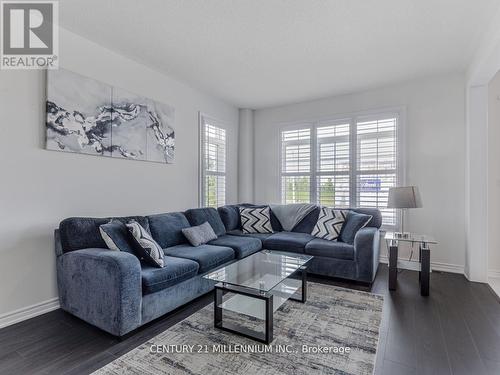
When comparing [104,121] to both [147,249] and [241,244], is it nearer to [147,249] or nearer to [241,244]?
[147,249]

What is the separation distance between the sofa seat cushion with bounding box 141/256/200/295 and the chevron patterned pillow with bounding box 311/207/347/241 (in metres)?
1.85

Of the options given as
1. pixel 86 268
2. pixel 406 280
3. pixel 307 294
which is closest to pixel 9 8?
pixel 86 268

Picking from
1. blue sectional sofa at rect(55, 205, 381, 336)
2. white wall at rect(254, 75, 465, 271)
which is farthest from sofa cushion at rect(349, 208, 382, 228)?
white wall at rect(254, 75, 465, 271)

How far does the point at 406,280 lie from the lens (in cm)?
329

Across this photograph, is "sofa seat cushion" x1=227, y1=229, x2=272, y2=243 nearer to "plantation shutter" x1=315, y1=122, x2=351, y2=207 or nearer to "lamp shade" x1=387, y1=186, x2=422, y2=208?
"plantation shutter" x1=315, y1=122, x2=351, y2=207

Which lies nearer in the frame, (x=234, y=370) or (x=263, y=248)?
(x=234, y=370)

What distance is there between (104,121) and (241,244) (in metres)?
2.06

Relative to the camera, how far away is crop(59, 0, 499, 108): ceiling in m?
2.24

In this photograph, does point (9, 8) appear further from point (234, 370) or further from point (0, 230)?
point (234, 370)

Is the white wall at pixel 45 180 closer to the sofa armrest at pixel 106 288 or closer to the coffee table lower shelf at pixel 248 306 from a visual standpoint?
the sofa armrest at pixel 106 288

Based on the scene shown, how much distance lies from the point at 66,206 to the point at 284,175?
132 inches

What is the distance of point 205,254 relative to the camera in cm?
277

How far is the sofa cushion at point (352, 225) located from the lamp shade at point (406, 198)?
1.21 ft

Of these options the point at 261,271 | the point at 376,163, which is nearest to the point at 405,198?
the point at 376,163
